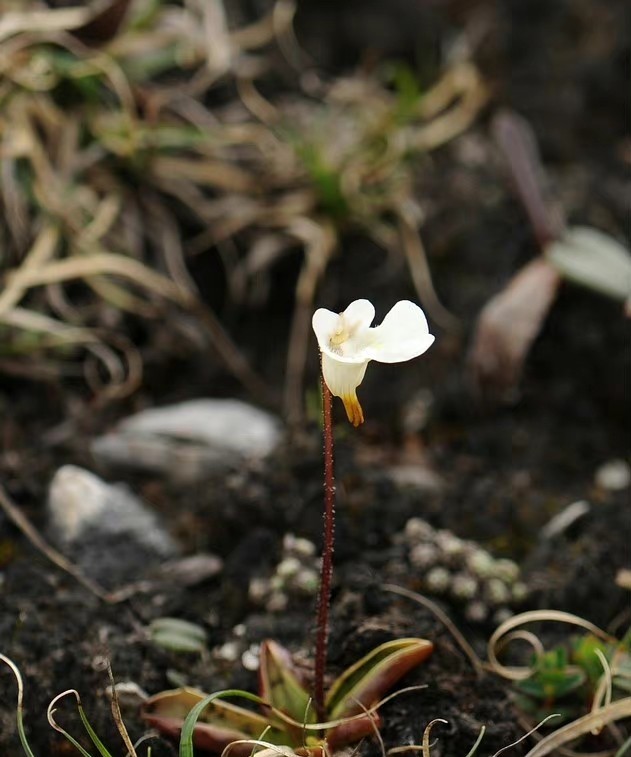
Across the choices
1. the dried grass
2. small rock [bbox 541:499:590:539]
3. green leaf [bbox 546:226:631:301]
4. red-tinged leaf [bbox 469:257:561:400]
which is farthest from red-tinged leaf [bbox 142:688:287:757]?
green leaf [bbox 546:226:631:301]

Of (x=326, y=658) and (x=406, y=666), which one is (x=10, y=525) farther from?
(x=406, y=666)

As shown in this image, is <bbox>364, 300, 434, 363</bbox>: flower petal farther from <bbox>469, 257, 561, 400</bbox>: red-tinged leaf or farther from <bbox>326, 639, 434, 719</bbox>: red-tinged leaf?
<bbox>469, 257, 561, 400</bbox>: red-tinged leaf

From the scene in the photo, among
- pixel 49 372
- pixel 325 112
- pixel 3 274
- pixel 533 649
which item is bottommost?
pixel 533 649

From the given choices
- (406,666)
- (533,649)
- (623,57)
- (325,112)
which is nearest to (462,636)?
(533,649)

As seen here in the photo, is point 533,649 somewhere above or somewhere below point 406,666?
below

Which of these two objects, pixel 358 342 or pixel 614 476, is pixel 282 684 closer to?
pixel 358 342

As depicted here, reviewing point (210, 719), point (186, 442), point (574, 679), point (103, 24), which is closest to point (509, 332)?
point (186, 442)
